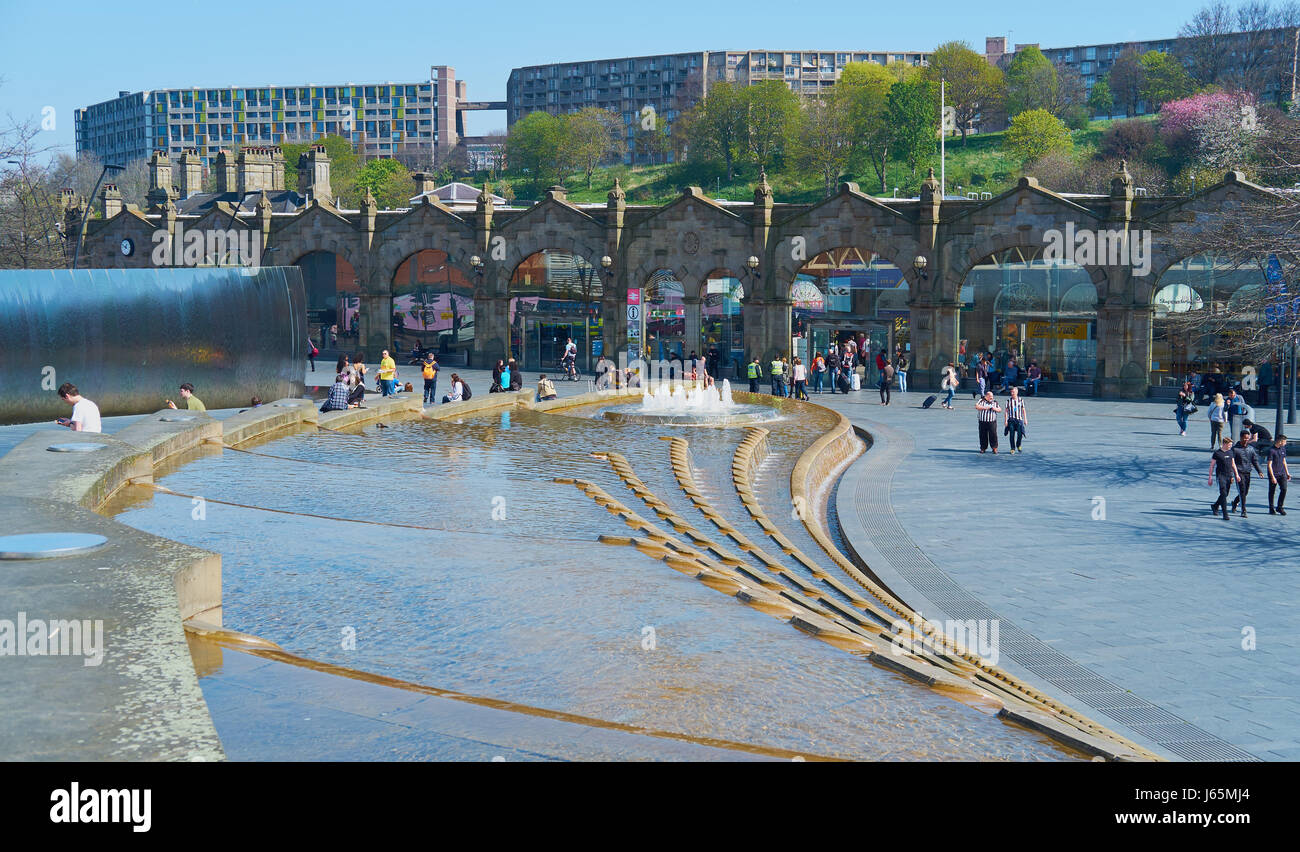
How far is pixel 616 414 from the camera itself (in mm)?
28438

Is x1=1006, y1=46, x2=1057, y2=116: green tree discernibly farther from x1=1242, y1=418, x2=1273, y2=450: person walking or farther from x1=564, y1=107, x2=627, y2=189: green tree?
x1=1242, y1=418, x2=1273, y2=450: person walking

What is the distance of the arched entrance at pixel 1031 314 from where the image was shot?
4078 centimetres

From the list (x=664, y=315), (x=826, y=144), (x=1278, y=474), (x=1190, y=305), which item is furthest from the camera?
(x=826, y=144)

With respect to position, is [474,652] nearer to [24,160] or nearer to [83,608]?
[83,608]

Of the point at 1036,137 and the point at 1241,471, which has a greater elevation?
the point at 1036,137

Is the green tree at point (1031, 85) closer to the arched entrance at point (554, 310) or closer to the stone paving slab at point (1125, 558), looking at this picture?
the arched entrance at point (554, 310)

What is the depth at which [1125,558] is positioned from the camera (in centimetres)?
1639

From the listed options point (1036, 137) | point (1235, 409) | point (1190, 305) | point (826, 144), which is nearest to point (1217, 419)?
point (1235, 409)

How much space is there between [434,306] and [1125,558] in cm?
3773

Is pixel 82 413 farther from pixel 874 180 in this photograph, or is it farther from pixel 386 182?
pixel 386 182

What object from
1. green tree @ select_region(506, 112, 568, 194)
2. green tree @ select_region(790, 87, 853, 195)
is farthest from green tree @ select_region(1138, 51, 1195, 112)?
green tree @ select_region(506, 112, 568, 194)

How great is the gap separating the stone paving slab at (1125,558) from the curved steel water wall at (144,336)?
35.1 feet

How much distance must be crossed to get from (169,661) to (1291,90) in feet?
427

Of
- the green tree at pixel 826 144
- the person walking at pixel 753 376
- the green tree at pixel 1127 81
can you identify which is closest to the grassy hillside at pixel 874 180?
the green tree at pixel 826 144
